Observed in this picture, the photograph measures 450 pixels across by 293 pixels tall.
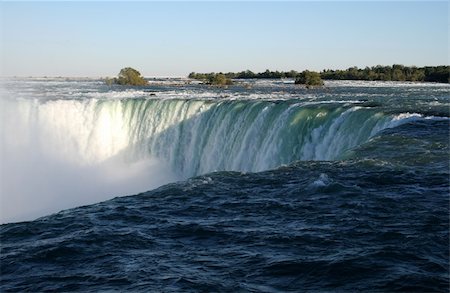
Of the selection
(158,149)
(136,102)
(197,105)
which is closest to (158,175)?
(158,149)

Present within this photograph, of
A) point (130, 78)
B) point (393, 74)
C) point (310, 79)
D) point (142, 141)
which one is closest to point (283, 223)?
point (142, 141)

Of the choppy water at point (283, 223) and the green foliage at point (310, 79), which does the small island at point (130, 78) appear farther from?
the choppy water at point (283, 223)

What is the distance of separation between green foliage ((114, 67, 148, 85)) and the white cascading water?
39.0 meters

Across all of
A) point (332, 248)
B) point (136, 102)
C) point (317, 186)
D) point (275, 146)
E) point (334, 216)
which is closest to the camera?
point (332, 248)

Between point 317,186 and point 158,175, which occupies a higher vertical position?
point 317,186

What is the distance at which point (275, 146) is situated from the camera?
18719mm

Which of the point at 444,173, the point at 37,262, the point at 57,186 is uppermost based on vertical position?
the point at 444,173

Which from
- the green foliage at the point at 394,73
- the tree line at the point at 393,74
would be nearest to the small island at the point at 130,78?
the tree line at the point at 393,74

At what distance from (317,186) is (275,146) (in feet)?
27.4

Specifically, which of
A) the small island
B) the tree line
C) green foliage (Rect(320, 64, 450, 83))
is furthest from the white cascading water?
the small island

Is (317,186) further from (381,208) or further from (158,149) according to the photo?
(158,149)

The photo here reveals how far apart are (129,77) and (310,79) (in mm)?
30151

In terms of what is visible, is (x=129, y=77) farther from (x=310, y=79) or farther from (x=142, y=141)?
(x=142, y=141)

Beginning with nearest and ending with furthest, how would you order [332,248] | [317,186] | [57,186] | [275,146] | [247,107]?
[332,248], [317,186], [275,146], [247,107], [57,186]
